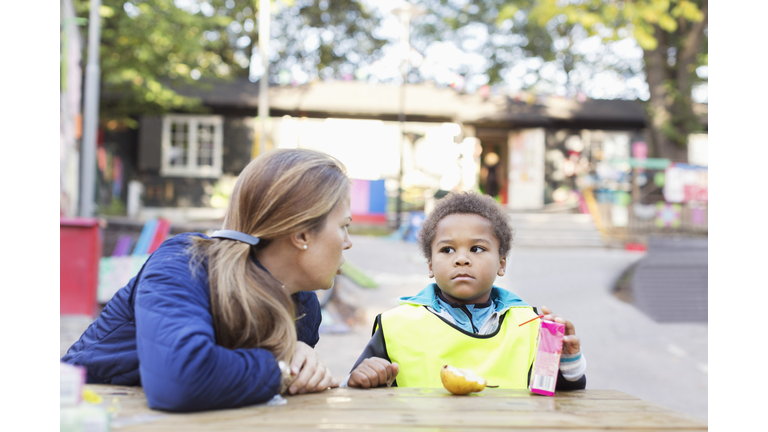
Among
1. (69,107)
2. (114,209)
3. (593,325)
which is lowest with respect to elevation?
(593,325)

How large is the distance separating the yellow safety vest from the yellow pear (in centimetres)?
32

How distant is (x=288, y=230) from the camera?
1.66 meters

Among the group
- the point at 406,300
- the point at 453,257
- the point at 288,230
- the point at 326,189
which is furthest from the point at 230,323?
the point at 453,257

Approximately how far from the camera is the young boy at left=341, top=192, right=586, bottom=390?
76.8 inches

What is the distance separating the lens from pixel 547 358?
1749mm

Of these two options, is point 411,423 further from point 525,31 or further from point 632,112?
point 525,31

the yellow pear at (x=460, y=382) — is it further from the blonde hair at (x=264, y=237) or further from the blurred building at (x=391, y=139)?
the blurred building at (x=391, y=139)

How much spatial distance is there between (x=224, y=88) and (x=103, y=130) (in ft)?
12.6

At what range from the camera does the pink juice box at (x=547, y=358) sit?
1709 mm

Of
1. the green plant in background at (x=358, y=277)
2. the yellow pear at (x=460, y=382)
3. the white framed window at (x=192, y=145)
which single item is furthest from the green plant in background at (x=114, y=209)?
the yellow pear at (x=460, y=382)

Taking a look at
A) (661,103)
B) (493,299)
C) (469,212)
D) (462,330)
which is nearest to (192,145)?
(661,103)

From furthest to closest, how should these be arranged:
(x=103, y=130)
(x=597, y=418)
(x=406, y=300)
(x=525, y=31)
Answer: (x=525, y=31) < (x=103, y=130) < (x=406, y=300) < (x=597, y=418)

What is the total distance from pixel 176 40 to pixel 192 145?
4.98 meters

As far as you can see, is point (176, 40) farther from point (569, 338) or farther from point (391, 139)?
point (569, 338)
